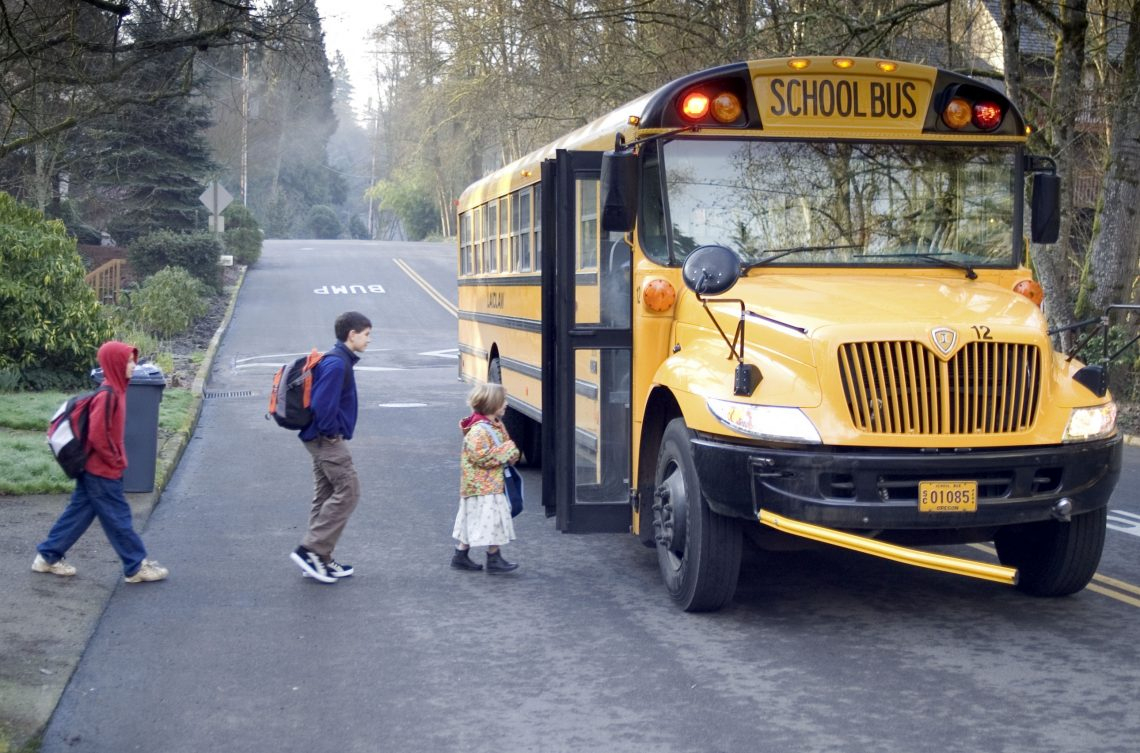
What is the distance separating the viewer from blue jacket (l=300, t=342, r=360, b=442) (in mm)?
7340

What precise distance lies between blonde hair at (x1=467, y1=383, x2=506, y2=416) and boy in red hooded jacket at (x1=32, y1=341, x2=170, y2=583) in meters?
1.85

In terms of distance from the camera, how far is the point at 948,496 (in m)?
5.94

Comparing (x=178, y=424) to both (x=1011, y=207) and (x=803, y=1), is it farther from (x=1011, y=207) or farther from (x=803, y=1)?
(x=803, y=1)

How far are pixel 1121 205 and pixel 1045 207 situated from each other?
8.56 metres

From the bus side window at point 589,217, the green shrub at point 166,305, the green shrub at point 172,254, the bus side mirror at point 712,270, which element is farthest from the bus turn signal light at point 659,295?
the green shrub at point 172,254

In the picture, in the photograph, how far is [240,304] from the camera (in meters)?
31.5

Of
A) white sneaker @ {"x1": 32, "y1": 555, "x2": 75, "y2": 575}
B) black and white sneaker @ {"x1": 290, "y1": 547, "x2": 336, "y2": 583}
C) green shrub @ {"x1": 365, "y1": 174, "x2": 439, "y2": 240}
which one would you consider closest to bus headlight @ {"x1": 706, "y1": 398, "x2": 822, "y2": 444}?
black and white sneaker @ {"x1": 290, "y1": 547, "x2": 336, "y2": 583}

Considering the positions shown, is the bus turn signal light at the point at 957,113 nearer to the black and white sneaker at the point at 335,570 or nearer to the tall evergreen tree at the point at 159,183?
the black and white sneaker at the point at 335,570

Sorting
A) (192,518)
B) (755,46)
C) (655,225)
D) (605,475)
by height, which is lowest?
(192,518)

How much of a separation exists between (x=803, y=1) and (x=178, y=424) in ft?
36.2

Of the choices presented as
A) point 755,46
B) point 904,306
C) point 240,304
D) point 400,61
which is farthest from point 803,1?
point 400,61

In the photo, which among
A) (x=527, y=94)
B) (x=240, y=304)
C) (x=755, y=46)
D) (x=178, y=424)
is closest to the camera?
(x=178, y=424)

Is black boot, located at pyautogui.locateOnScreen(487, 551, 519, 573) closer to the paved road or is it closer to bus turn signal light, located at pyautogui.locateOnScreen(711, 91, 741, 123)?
the paved road

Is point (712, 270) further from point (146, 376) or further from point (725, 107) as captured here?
point (146, 376)
